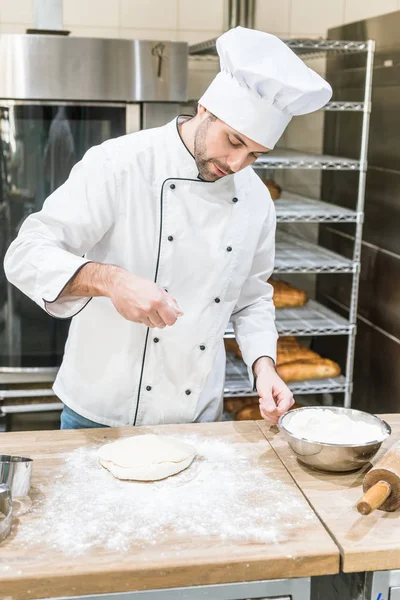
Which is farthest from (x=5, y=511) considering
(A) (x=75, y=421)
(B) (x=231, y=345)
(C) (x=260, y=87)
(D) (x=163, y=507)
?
(B) (x=231, y=345)

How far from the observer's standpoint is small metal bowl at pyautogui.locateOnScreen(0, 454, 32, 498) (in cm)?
125

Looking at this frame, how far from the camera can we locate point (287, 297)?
276 cm

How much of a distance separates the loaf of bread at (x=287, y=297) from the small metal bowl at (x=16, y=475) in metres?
1.60

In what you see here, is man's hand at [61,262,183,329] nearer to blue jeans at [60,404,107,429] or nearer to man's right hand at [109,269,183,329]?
man's right hand at [109,269,183,329]

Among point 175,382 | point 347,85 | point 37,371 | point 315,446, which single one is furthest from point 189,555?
point 347,85

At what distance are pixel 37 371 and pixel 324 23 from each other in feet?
5.99

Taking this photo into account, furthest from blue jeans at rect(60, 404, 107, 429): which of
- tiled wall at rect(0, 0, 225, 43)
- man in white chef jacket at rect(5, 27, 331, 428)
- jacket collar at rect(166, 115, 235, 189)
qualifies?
tiled wall at rect(0, 0, 225, 43)

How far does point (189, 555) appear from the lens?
1.09m

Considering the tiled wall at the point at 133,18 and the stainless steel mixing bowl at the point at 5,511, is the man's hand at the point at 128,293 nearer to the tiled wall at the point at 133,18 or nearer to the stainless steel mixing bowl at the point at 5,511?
the stainless steel mixing bowl at the point at 5,511

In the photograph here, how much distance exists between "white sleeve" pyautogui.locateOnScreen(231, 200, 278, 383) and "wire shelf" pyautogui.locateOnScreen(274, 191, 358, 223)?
0.65 metres

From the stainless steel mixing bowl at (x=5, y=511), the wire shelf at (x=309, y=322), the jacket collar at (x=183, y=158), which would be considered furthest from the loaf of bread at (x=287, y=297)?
the stainless steel mixing bowl at (x=5, y=511)

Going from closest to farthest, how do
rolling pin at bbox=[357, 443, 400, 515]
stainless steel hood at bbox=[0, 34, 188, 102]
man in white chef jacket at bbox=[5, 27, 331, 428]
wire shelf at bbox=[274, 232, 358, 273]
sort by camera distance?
rolling pin at bbox=[357, 443, 400, 515]
man in white chef jacket at bbox=[5, 27, 331, 428]
stainless steel hood at bbox=[0, 34, 188, 102]
wire shelf at bbox=[274, 232, 358, 273]

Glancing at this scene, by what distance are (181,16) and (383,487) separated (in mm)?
2191

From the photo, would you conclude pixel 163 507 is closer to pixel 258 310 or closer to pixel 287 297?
pixel 258 310
